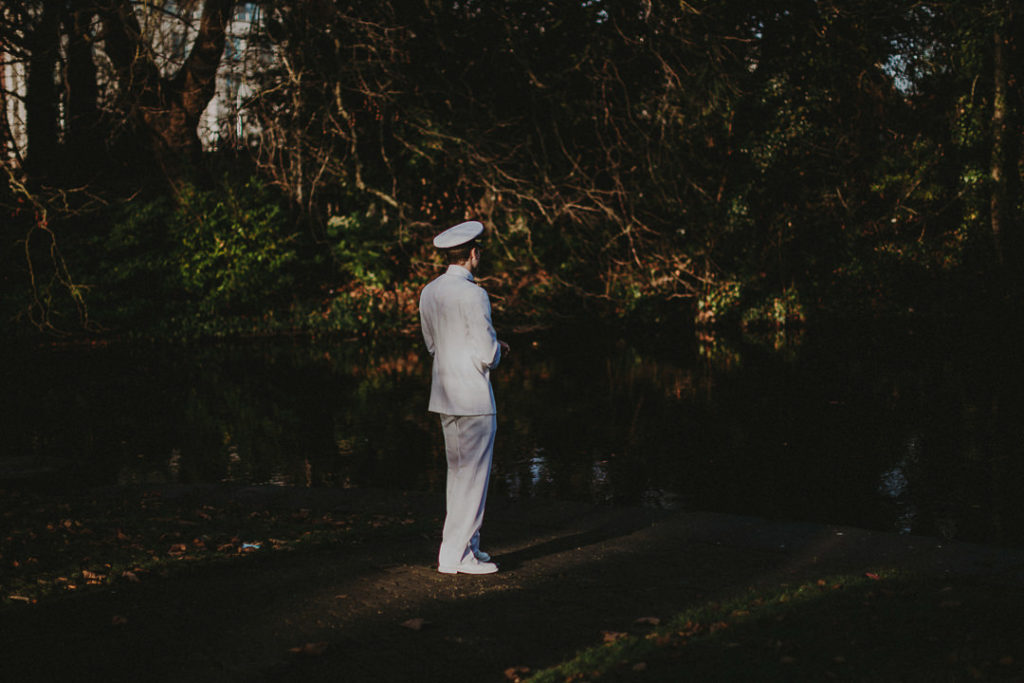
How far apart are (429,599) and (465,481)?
72 cm

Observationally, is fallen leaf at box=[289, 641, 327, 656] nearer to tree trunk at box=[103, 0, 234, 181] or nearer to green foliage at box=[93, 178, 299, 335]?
tree trunk at box=[103, 0, 234, 181]

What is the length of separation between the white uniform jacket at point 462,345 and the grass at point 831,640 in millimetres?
1613

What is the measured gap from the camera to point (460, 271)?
5965mm

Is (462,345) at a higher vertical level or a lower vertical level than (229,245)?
lower

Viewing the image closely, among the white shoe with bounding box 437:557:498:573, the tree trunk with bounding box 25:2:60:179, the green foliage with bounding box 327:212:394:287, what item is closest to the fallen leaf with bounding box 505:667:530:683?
the white shoe with bounding box 437:557:498:573

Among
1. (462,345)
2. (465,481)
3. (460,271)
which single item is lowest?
(465,481)

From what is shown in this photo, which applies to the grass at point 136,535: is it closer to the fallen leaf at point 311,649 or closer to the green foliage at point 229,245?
the fallen leaf at point 311,649

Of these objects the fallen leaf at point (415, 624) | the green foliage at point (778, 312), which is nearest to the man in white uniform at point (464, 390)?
the fallen leaf at point (415, 624)

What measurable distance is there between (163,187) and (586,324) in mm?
10640

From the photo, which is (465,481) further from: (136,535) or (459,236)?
(136,535)

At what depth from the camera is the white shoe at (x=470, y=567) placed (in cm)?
589

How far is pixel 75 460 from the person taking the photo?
10.5m

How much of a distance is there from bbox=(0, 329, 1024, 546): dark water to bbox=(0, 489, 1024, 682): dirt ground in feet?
→ 5.29

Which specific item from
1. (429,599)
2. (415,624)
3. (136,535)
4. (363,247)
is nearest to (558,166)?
(363,247)
